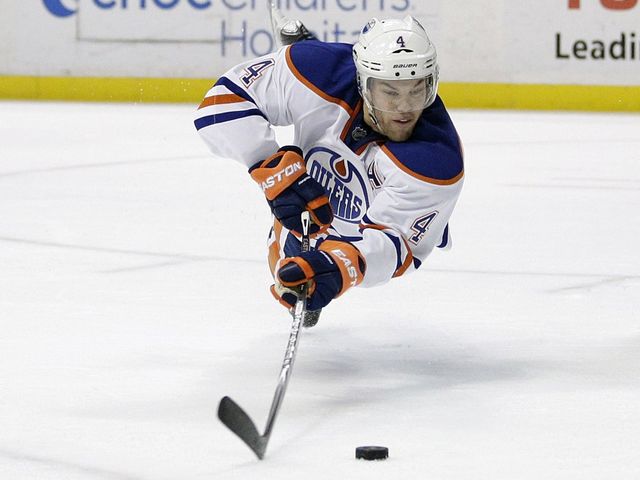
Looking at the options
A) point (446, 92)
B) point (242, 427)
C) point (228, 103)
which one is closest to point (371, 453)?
point (242, 427)

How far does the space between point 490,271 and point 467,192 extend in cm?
171

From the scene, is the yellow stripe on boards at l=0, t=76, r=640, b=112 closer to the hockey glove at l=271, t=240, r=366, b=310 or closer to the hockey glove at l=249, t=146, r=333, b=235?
the hockey glove at l=249, t=146, r=333, b=235

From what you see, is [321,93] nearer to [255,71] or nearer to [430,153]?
[255,71]

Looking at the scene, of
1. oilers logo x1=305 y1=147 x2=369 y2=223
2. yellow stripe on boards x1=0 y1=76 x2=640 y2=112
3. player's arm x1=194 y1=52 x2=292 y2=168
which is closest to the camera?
player's arm x1=194 y1=52 x2=292 y2=168

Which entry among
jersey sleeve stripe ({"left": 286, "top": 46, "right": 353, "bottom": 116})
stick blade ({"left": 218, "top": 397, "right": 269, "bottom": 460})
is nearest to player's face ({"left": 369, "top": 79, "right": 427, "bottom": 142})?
jersey sleeve stripe ({"left": 286, "top": 46, "right": 353, "bottom": 116})

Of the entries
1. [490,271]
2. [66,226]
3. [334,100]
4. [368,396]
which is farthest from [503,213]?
[368,396]

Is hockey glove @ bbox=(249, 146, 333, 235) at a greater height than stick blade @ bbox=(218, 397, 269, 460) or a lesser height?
greater

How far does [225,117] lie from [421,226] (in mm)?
437

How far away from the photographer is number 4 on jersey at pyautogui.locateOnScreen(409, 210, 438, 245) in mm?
2328

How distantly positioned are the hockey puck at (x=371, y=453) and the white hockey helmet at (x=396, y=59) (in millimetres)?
724

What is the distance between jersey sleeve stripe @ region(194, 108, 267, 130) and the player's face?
26 cm

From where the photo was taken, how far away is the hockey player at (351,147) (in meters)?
2.24

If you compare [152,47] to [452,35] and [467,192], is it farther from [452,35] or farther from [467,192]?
[467,192]

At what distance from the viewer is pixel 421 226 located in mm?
2340
